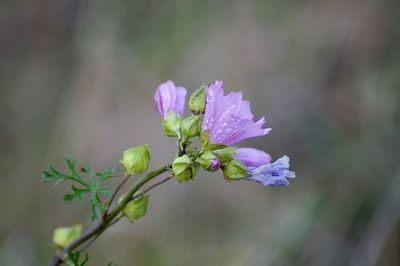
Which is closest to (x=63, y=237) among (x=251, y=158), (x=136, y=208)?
(x=136, y=208)

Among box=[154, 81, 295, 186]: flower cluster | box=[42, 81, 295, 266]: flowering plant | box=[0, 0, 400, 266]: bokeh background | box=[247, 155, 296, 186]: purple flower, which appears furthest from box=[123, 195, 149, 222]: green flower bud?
box=[0, 0, 400, 266]: bokeh background

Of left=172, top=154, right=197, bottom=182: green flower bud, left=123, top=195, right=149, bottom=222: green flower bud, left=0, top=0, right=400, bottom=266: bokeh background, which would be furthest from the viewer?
left=0, top=0, right=400, bottom=266: bokeh background

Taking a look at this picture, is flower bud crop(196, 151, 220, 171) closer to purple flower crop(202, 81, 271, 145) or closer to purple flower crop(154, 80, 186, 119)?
purple flower crop(202, 81, 271, 145)

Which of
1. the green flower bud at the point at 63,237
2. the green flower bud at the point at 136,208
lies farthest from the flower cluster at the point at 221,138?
the green flower bud at the point at 63,237

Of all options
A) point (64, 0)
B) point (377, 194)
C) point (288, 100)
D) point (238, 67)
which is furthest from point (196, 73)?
point (377, 194)

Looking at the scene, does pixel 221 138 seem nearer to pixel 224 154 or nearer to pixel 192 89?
pixel 224 154

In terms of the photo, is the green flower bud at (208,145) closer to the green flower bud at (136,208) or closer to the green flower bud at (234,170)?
the green flower bud at (234,170)

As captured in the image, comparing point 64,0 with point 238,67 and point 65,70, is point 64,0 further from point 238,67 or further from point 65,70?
point 238,67
